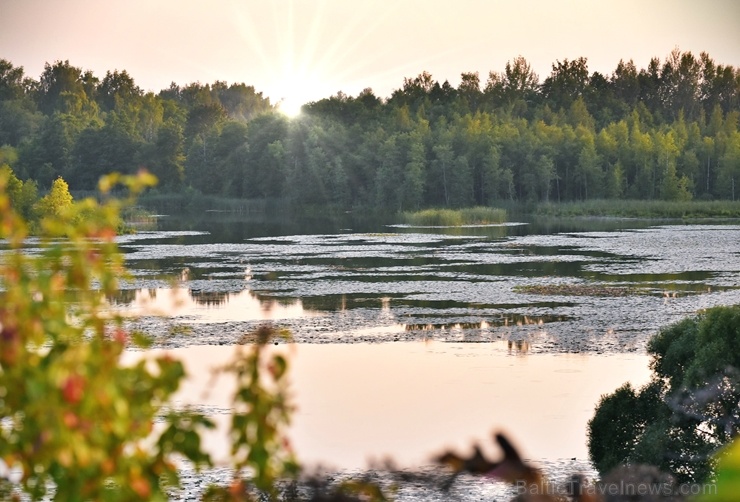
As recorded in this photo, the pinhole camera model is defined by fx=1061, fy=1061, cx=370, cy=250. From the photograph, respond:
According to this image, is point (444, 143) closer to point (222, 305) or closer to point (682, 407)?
point (222, 305)

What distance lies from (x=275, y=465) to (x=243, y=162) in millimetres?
110021

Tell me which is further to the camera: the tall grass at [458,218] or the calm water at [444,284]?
the tall grass at [458,218]

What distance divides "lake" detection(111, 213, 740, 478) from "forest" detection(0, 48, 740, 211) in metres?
45.1

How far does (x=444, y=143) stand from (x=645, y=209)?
2947cm

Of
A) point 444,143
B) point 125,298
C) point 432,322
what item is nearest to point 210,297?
point 125,298

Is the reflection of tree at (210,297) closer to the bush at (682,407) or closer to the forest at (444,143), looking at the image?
the bush at (682,407)

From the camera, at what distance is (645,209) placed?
251 ft

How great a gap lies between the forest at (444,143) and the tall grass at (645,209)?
31.0 ft

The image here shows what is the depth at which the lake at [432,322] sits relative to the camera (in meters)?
15.6

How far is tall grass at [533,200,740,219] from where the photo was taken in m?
73.9

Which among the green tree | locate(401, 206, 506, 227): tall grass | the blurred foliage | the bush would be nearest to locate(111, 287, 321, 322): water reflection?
the bush

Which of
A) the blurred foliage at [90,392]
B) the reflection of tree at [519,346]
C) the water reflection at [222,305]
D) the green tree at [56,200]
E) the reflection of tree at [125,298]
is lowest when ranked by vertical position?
the reflection of tree at [519,346]

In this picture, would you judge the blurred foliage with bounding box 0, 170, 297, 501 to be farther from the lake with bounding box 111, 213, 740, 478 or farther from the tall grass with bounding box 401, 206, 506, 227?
the tall grass with bounding box 401, 206, 506, 227

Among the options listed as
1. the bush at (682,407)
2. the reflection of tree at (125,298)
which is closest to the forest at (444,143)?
the reflection of tree at (125,298)
